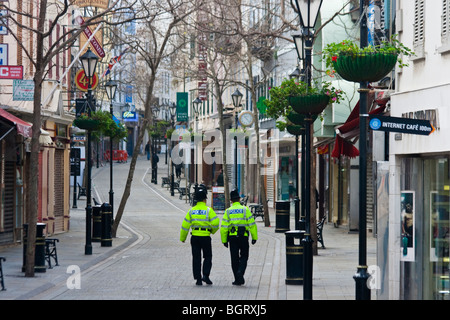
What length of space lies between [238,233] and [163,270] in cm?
332

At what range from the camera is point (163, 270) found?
19.3 m

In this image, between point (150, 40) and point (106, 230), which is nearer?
point (106, 230)

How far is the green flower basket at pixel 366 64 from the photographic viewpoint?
403 inches

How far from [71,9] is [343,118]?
12577mm

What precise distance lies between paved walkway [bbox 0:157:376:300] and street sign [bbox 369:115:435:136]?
198 inches

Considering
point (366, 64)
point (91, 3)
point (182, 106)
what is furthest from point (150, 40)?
point (182, 106)

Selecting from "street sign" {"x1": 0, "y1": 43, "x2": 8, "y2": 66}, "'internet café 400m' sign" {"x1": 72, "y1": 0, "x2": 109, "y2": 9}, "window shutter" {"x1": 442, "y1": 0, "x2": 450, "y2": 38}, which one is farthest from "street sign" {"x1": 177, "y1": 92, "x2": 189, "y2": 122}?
"window shutter" {"x1": 442, "y1": 0, "x2": 450, "y2": 38}

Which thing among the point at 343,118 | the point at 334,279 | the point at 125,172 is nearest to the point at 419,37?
the point at 334,279

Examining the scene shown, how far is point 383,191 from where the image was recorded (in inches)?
498

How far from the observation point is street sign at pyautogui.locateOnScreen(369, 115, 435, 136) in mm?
9680

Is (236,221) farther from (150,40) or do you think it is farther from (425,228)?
(150,40)

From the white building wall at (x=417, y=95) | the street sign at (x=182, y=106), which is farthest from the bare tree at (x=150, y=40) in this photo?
the street sign at (x=182, y=106)

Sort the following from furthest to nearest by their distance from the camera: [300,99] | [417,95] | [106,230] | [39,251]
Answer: [106,230] → [39,251] → [300,99] → [417,95]

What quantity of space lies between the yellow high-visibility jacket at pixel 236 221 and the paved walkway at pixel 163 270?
0.99m
